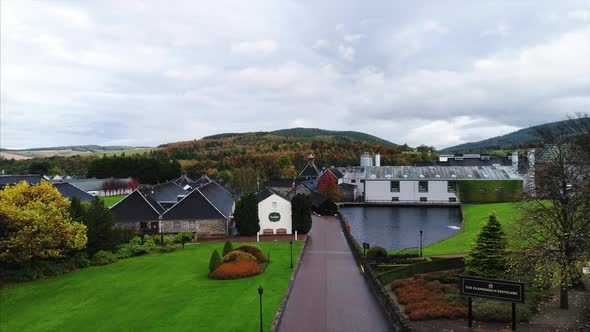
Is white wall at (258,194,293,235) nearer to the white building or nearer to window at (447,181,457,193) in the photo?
the white building

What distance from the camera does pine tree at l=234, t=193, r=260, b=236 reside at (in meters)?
40.8

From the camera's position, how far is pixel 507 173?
65.8 m

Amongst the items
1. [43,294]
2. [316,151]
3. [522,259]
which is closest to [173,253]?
[43,294]

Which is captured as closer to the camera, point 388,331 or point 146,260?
point 388,331

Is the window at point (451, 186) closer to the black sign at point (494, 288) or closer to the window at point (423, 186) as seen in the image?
the window at point (423, 186)

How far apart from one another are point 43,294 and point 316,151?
125 metres

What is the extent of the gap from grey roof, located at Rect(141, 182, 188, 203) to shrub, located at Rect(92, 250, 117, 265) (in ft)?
72.7

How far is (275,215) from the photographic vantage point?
41.7m

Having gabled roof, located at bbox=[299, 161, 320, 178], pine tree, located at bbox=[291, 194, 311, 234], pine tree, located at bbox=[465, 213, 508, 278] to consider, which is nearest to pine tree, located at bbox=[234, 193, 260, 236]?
pine tree, located at bbox=[291, 194, 311, 234]

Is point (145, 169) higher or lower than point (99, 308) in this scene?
higher

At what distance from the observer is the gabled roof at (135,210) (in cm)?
4222

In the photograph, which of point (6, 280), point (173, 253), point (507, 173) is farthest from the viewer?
point (507, 173)

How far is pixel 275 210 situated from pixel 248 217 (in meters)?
3.05

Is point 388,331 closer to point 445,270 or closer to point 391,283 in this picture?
point 391,283
